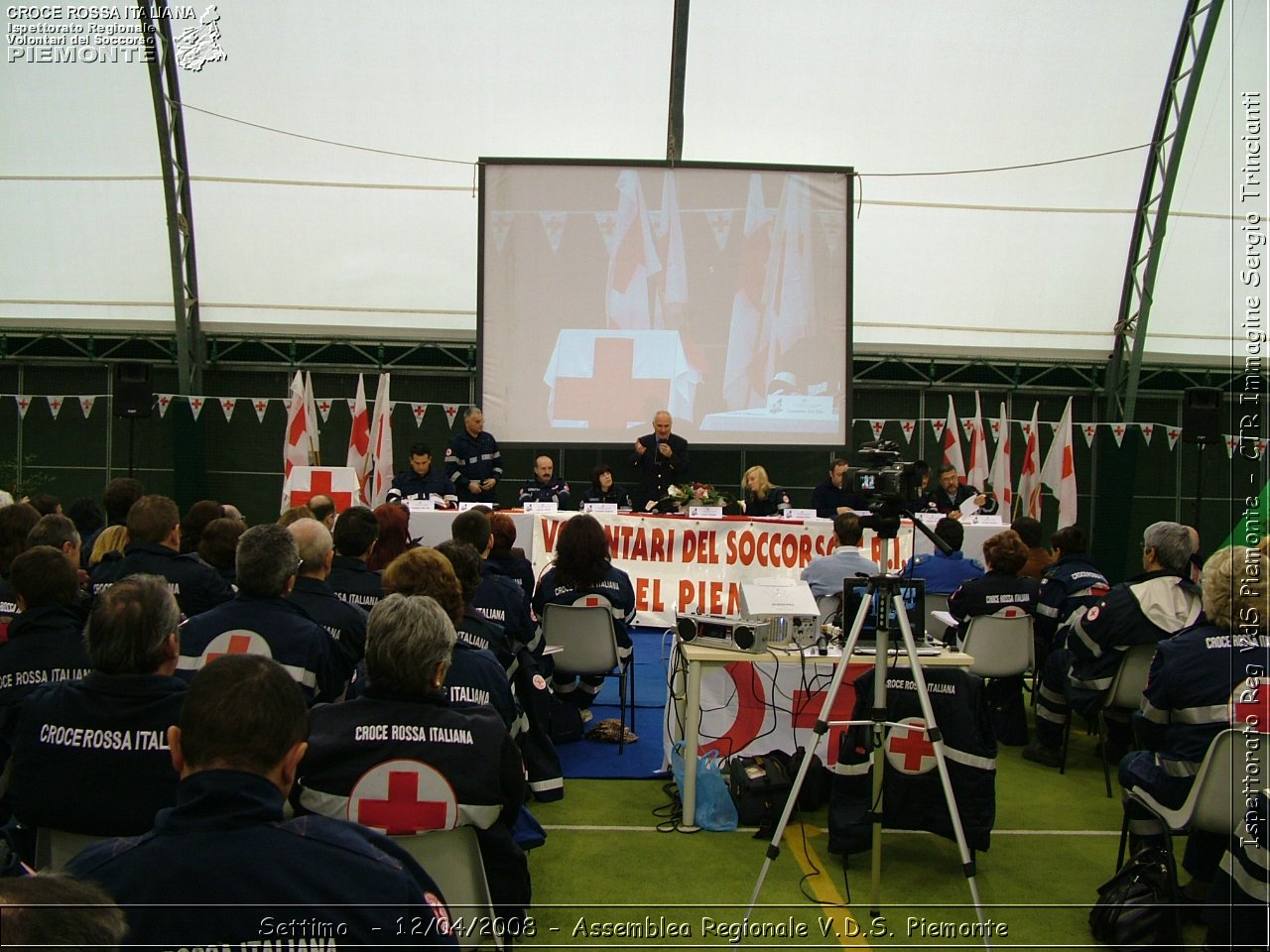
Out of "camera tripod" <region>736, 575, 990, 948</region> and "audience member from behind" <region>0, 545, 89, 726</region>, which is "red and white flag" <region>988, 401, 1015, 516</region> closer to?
"camera tripod" <region>736, 575, 990, 948</region>

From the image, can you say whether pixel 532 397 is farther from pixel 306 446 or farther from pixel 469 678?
pixel 469 678

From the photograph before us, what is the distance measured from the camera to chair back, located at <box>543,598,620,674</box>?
528cm

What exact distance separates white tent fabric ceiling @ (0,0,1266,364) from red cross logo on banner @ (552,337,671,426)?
2559mm

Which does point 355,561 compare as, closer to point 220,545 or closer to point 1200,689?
point 220,545

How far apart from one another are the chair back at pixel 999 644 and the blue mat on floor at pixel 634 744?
184cm

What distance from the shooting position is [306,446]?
11.2 meters

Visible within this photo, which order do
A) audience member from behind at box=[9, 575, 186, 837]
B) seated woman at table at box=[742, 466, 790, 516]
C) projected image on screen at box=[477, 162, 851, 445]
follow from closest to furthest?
audience member from behind at box=[9, 575, 186, 837] → seated woman at table at box=[742, 466, 790, 516] → projected image on screen at box=[477, 162, 851, 445]

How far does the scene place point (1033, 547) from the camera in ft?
→ 22.2

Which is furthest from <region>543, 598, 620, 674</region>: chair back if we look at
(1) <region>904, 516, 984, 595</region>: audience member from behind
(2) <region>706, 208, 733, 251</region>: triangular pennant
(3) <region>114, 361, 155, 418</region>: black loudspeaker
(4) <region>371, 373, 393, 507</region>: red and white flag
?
(2) <region>706, 208, 733, 251</region>: triangular pennant

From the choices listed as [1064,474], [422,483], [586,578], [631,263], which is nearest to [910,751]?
[586,578]

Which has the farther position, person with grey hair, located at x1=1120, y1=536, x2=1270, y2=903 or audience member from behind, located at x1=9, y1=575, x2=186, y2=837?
person with grey hair, located at x1=1120, y1=536, x2=1270, y2=903

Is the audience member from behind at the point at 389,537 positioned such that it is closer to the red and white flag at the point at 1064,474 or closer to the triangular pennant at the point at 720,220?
the triangular pennant at the point at 720,220

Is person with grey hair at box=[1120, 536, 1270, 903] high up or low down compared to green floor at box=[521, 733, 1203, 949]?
up

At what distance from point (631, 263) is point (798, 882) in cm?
862
